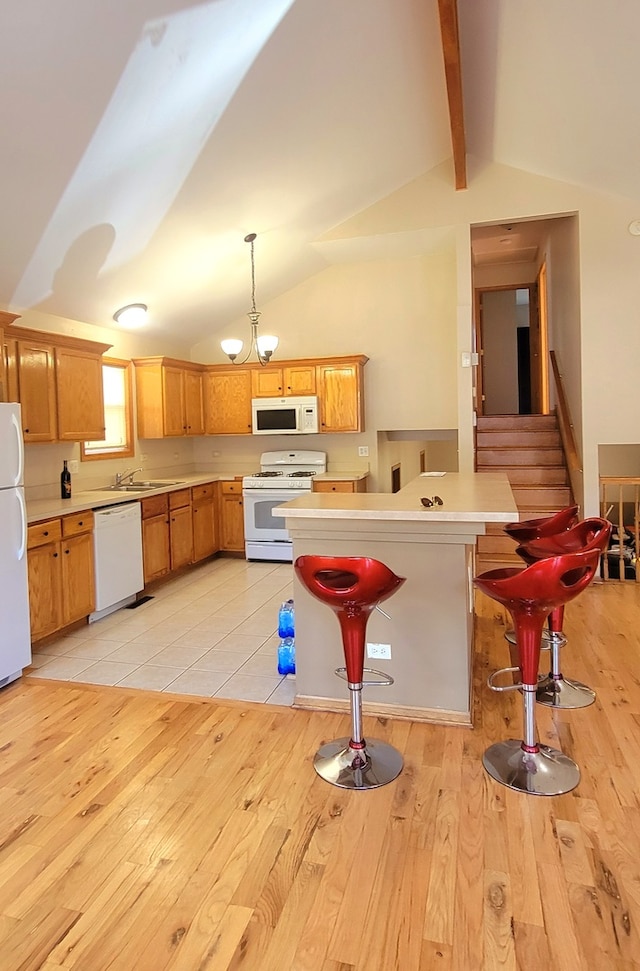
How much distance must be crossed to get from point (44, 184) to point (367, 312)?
3.84m

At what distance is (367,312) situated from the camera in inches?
253

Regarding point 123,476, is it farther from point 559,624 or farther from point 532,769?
point 532,769

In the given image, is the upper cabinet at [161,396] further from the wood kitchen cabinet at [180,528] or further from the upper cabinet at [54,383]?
the upper cabinet at [54,383]

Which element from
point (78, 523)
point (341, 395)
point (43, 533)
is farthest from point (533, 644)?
point (341, 395)

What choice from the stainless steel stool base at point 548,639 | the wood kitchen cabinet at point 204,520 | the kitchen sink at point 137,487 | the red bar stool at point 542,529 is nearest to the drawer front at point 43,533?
the kitchen sink at point 137,487

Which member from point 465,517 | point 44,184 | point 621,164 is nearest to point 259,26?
point 44,184

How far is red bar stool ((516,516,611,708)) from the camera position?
115 inches

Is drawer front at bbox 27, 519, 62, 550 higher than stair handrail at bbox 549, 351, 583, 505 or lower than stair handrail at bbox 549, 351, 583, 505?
lower

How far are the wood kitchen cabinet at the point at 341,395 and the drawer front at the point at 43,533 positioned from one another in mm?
3069

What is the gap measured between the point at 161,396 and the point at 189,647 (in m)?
2.88

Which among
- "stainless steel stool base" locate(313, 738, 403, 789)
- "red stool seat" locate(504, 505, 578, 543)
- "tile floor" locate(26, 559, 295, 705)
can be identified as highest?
"red stool seat" locate(504, 505, 578, 543)

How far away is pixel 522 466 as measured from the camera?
6.04m

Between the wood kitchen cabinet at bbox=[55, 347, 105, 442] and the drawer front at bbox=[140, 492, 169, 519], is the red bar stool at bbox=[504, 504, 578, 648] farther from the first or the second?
the wood kitchen cabinet at bbox=[55, 347, 105, 442]

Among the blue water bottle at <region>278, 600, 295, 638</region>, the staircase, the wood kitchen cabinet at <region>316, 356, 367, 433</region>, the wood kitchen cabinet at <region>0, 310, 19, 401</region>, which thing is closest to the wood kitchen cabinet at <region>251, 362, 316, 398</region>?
the wood kitchen cabinet at <region>316, 356, 367, 433</region>
